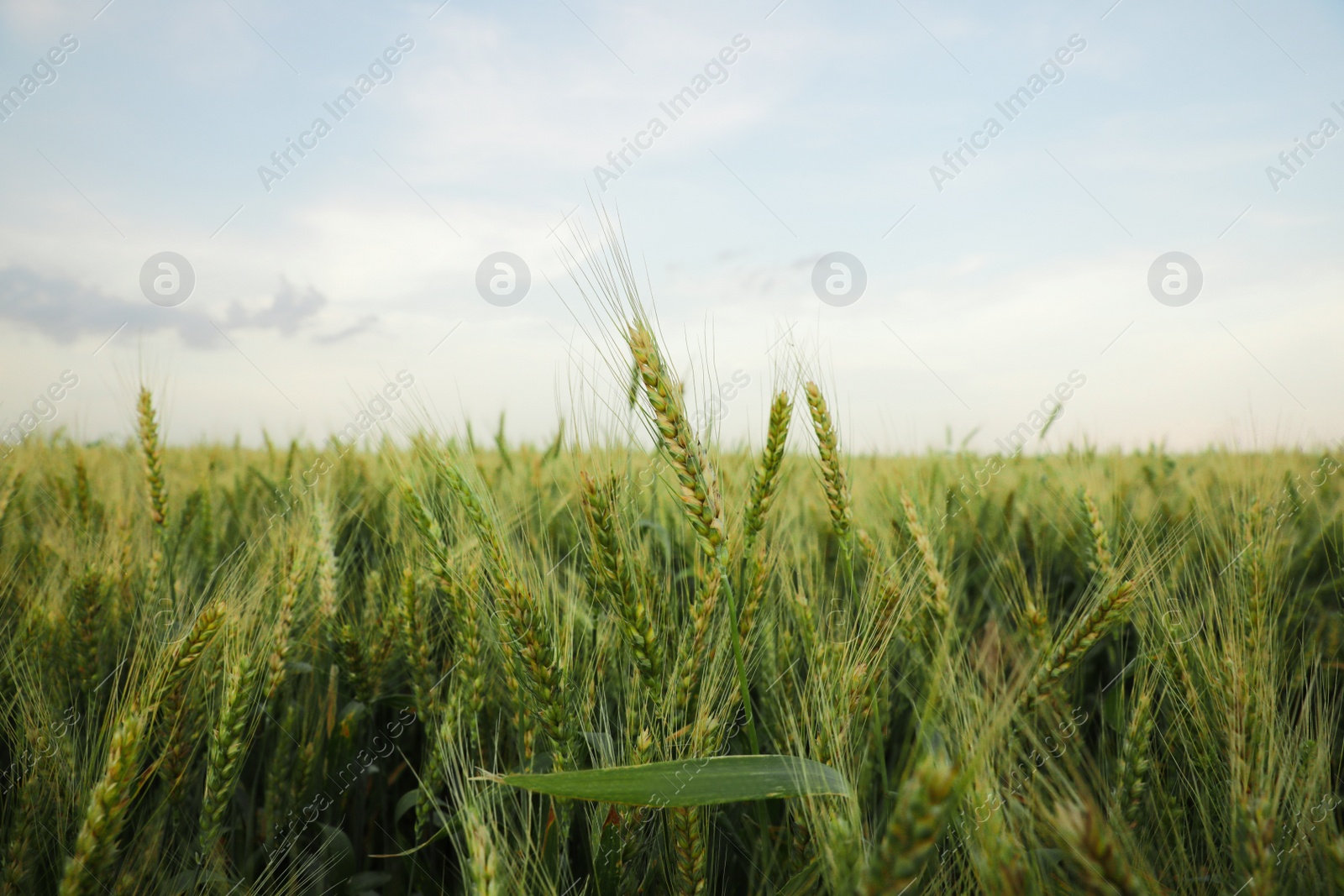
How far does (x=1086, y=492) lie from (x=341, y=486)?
2.78m

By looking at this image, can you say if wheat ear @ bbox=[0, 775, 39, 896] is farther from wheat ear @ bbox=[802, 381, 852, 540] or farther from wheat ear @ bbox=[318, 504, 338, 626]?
wheat ear @ bbox=[802, 381, 852, 540]

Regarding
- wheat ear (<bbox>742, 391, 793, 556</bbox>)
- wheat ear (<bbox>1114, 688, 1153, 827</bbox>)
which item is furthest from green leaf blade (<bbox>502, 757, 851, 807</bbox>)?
wheat ear (<bbox>1114, 688, 1153, 827</bbox>)

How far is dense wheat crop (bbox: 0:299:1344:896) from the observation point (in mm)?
1004

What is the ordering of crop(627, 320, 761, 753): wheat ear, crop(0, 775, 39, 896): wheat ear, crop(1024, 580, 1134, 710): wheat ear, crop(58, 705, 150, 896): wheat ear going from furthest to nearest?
crop(1024, 580, 1134, 710): wheat ear, crop(0, 775, 39, 896): wheat ear, crop(627, 320, 761, 753): wheat ear, crop(58, 705, 150, 896): wheat ear

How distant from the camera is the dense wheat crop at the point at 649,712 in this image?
3.29 feet

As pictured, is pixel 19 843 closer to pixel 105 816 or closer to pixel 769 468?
pixel 105 816

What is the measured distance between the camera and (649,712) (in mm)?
1315

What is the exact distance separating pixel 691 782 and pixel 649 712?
0.44 meters

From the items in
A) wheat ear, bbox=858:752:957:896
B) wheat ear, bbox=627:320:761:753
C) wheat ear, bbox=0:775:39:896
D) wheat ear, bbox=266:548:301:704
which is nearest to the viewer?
wheat ear, bbox=858:752:957:896

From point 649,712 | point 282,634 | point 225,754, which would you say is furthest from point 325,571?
point 649,712

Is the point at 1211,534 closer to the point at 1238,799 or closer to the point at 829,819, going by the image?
the point at 1238,799

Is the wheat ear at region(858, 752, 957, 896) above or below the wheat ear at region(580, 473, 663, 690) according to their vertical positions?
below

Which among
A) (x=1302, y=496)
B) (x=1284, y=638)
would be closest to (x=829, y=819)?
(x=1284, y=638)

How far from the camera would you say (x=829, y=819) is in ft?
3.03
